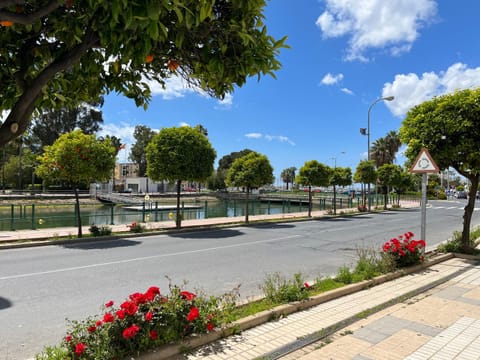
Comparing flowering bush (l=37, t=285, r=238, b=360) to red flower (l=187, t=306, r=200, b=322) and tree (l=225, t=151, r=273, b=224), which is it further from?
tree (l=225, t=151, r=273, b=224)

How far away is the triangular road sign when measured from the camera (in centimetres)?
855

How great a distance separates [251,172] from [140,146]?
72.8 metres

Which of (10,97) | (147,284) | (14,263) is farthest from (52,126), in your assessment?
(10,97)

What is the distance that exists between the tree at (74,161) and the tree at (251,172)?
9632mm

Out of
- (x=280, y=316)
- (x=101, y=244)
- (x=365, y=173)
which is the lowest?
(x=101, y=244)

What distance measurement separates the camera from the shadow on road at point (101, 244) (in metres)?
12.2

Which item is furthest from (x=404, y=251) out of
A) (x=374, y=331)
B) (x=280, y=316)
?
(x=280, y=316)

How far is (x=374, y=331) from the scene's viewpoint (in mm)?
4516

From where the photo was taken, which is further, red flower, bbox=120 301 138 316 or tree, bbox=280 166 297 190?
tree, bbox=280 166 297 190

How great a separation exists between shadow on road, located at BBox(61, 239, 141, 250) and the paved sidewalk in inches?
361

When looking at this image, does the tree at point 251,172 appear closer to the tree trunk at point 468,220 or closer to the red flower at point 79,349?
the tree trunk at point 468,220

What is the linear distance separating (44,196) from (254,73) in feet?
168

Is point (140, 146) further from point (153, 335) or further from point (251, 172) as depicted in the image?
point (153, 335)

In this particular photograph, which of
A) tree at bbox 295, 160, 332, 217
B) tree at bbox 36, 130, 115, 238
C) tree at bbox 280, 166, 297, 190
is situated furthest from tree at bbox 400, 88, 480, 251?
tree at bbox 280, 166, 297, 190
